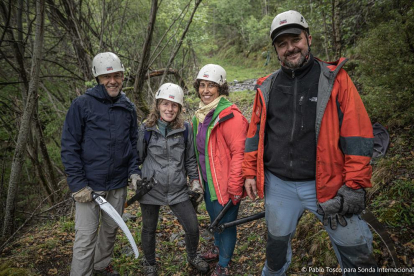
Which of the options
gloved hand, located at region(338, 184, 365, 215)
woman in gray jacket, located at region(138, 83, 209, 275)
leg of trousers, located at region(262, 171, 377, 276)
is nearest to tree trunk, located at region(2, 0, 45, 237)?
woman in gray jacket, located at region(138, 83, 209, 275)

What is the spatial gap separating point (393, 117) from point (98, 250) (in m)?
5.62

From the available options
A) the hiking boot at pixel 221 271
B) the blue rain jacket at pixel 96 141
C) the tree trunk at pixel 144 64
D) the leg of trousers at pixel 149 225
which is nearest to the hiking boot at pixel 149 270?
the leg of trousers at pixel 149 225

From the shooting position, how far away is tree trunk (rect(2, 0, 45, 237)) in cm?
417

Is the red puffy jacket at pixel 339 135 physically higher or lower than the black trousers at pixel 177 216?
higher

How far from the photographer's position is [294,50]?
2.34 m

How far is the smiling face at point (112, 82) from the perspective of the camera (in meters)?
3.09

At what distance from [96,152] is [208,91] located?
165 cm

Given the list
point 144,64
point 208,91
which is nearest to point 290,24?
point 208,91

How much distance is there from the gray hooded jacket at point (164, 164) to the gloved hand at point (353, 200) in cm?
188

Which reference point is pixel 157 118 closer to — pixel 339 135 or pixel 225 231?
pixel 225 231

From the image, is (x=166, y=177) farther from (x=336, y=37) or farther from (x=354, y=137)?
(x=336, y=37)

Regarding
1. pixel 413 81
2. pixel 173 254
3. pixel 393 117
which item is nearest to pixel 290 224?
pixel 173 254

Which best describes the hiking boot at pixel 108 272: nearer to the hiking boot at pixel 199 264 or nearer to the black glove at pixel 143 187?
the hiking boot at pixel 199 264

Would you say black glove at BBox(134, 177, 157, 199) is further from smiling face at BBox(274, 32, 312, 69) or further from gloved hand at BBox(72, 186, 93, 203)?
smiling face at BBox(274, 32, 312, 69)
